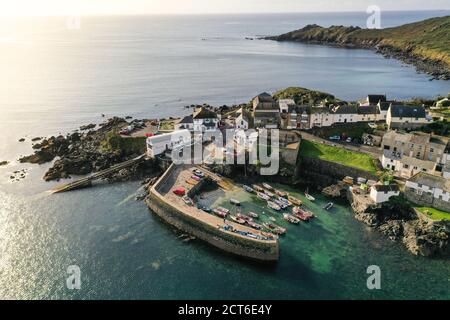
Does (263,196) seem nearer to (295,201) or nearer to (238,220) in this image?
(295,201)

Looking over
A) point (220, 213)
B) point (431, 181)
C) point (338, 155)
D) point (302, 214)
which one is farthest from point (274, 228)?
point (431, 181)

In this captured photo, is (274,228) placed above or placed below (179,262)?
above

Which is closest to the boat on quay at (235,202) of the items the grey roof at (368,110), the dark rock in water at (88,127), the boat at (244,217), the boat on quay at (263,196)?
the boat at (244,217)

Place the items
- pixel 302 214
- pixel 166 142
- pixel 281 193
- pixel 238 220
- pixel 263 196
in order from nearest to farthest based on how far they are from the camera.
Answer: pixel 238 220, pixel 302 214, pixel 263 196, pixel 281 193, pixel 166 142

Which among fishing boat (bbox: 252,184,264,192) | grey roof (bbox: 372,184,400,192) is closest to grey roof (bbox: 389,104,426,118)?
grey roof (bbox: 372,184,400,192)

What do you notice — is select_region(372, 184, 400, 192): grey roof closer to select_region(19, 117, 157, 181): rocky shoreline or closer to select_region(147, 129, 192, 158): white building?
select_region(147, 129, 192, 158): white building
